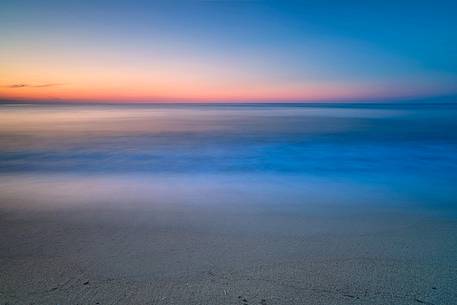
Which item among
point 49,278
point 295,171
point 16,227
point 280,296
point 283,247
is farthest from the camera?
point 295,171

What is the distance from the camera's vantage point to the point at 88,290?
300 centimetres

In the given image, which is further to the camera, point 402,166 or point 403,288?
point 402,166

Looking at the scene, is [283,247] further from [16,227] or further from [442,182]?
[442,182]

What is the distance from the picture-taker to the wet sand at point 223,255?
2.96m

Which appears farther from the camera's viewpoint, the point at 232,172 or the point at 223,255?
the point at 232,172

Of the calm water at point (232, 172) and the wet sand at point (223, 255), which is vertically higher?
the wet sand at point (223, 255)

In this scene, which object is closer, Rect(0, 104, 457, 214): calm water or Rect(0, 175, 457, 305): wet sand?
Rect(0, 175, 457, 305): wet sand

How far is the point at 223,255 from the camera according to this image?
372 centimetres

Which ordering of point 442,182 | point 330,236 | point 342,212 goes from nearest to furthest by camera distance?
point 330,236
point 342,212
point 442,182

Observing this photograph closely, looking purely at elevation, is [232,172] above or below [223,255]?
below

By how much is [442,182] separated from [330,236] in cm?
613

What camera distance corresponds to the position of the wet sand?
116 inches

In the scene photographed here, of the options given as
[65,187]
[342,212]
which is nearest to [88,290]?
[342,212]

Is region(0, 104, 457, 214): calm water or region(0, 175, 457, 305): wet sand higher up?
region(0, 175, 457, 305): wet sand
